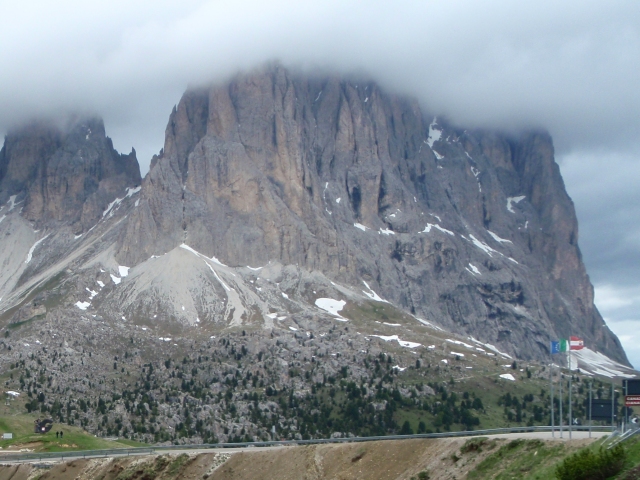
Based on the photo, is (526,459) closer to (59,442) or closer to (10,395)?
(59,442)

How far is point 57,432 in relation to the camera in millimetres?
105250

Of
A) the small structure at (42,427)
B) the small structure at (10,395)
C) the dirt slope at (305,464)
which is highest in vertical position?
the small structure at (10,395)

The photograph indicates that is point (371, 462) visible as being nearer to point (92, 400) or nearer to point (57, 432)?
point (57, 432)

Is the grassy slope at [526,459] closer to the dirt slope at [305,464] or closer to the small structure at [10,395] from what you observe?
the dirt slope at [305,464]

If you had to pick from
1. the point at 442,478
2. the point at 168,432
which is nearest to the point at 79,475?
the point at 442,478

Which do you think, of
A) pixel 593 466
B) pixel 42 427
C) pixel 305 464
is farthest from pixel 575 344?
pixel 42 427

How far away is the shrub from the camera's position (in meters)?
44.9

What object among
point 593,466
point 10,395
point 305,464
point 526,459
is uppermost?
point 10,395

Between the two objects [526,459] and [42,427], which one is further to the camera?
[42,427]

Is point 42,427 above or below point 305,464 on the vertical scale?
above

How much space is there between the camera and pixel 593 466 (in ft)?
147

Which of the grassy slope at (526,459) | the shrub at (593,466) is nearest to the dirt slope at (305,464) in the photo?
the grassy slope at (526,459)

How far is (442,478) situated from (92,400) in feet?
454

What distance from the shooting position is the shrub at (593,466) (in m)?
44.9
